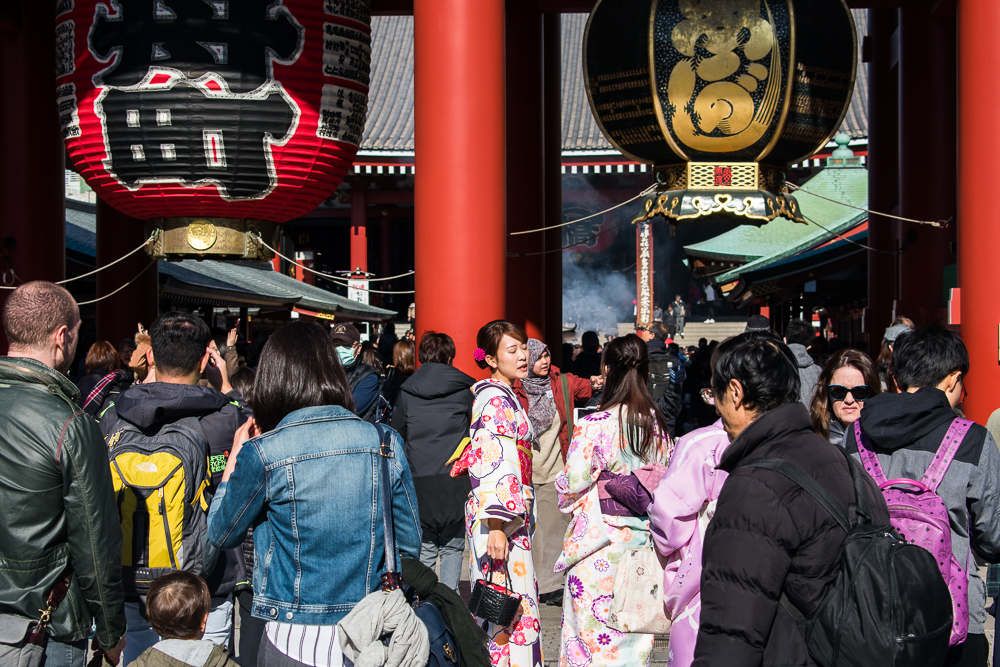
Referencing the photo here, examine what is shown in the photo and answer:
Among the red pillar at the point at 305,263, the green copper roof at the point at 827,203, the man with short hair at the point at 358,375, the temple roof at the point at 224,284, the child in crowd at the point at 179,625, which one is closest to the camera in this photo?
the child in crowd at the point at 179,625

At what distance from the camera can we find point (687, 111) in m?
4.74

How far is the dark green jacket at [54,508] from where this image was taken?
216 cm

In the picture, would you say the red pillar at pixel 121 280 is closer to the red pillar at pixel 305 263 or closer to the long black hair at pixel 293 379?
the long black hair at pixel 293 379

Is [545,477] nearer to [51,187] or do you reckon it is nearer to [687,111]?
[687,111]

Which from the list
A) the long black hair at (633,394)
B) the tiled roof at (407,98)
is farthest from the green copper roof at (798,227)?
the long black hair at (633,394)

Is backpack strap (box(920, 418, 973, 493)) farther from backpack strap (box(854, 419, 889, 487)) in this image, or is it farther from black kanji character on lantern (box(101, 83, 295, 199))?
black kanji character on lantern (box(101, 83, 295, 199))

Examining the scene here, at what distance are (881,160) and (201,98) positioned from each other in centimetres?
829

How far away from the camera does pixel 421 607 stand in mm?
2115

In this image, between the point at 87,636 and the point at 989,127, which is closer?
the point at 87,636

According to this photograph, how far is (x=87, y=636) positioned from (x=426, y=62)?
12.9 feet

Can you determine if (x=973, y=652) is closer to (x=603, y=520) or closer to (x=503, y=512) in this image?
(x=603, y=520)

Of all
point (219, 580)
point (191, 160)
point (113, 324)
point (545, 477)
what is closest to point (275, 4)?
point (191, 160)

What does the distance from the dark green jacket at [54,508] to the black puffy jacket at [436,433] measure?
5.99 feet

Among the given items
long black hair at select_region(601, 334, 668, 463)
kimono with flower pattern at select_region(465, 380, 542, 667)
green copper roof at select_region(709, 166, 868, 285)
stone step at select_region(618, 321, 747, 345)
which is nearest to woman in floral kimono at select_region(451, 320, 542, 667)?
kimono with flower pattern at select_region(465, 380, 542, 667)
